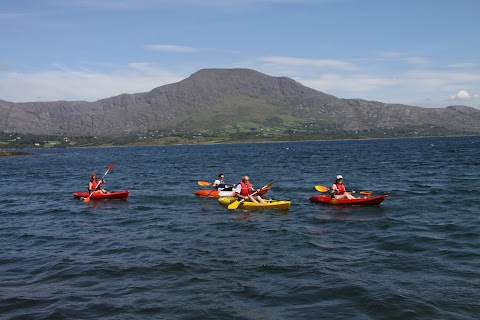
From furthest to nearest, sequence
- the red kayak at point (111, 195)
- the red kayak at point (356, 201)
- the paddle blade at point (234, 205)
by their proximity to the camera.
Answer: the red kayak at point (111, 195), the paddle blade at point (234, 205), the red kayak at point (356, 201)

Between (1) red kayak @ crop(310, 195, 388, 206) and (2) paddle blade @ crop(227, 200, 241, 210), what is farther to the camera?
(2) paddle blade @ crop(227, 200, 241, 210)

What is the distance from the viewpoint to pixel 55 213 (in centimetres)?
2775

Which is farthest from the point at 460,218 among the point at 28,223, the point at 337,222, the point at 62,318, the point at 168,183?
the point at 168,183

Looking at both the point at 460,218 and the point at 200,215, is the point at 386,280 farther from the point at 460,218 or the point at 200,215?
the point at 200,215

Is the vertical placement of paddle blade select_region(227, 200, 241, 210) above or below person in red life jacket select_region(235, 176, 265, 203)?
below

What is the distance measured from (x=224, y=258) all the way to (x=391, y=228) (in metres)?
8.76

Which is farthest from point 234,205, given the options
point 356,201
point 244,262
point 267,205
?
point 244,262

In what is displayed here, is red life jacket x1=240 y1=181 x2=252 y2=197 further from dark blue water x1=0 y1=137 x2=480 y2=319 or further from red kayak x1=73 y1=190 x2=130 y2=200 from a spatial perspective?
red kayak x1=73 y1=190 x2=130 y2=200

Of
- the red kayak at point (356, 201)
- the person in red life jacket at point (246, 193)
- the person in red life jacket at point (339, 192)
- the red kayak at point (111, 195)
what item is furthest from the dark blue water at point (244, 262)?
the red kayak at point (111, 195)

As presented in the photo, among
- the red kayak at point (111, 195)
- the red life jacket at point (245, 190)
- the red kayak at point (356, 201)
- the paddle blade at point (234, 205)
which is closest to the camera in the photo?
the red kayak at point (356, 201)

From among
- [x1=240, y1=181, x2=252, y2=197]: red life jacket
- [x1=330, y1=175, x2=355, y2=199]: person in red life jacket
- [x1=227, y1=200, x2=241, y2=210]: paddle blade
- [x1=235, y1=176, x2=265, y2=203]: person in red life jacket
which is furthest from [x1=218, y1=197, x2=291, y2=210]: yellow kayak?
[x1=330, y1=175, x2=355, y2=199]: person in red life jacket

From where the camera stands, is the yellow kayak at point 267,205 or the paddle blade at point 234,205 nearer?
the yellow kayak at point 267,205

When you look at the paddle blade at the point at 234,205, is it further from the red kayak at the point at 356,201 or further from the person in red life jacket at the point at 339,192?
the person in red life jacket at the point at 339,192

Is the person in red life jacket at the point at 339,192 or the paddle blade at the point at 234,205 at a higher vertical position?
the person in red life jacket at the point at 339,192
